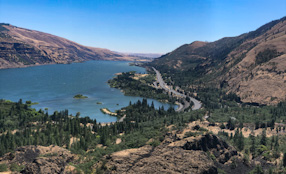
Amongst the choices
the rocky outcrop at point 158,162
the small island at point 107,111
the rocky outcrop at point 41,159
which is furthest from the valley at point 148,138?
the small island at point 107,111

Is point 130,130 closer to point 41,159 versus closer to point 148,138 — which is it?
point 148,138

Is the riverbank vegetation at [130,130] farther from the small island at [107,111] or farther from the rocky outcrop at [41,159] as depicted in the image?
the small island at [107,111]

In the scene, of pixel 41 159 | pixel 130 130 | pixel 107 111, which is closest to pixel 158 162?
pixel 41 159

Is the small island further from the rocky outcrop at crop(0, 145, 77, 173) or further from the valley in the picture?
the rocky outcrop at crop(0, 145, 77, 173)

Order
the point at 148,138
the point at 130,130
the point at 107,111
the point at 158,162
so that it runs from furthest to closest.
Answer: the point at 107,111, the point at 130,130, the point at 148,138, the point at 158,162

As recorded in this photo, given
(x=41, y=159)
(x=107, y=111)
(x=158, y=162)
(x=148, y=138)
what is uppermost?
(x=158, y=162)

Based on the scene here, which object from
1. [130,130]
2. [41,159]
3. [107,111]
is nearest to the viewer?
[41,159]

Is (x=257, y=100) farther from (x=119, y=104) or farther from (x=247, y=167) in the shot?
(x=247, y=167)

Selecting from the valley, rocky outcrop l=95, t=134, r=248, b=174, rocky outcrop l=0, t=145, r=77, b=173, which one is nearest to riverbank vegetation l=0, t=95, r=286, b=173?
the valley

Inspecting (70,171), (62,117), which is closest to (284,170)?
(70,171)
